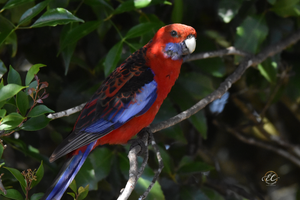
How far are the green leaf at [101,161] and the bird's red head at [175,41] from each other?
0.66m

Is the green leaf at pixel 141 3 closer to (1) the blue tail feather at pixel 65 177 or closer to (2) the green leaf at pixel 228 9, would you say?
(2) the green leaf at pixel 228 9

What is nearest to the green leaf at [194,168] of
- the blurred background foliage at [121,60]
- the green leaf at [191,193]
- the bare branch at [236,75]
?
the blurred background foliage at [121,60]

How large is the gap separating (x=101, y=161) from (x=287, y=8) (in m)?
1.43

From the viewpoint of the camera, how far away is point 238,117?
2.84 meters

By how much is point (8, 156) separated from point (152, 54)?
3.64ft

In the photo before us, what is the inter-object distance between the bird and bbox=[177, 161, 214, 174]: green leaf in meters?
0.44

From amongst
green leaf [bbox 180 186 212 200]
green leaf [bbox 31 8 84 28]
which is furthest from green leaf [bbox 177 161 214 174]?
green leaf [bbox 31 8 84 28]

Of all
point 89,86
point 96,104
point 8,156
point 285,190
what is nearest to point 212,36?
point 89,86

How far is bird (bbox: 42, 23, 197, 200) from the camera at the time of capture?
1516mm

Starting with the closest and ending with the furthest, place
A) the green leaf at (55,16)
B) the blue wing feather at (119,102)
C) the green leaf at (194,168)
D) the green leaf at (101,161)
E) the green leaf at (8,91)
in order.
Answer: the green leaf at (8,91) < the green leaf at (55,16) < the blue wing feather at (119,102) < the green leaf at (101,161) < the green leaf at (194,168)

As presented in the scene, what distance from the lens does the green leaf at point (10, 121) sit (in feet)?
3.54

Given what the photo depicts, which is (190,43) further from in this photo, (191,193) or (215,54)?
(191,193)

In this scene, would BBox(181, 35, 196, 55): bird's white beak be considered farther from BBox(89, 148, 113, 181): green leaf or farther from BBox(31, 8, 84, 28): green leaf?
BBox(89, 148, 113, 181): green leaf

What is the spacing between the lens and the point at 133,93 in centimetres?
157
